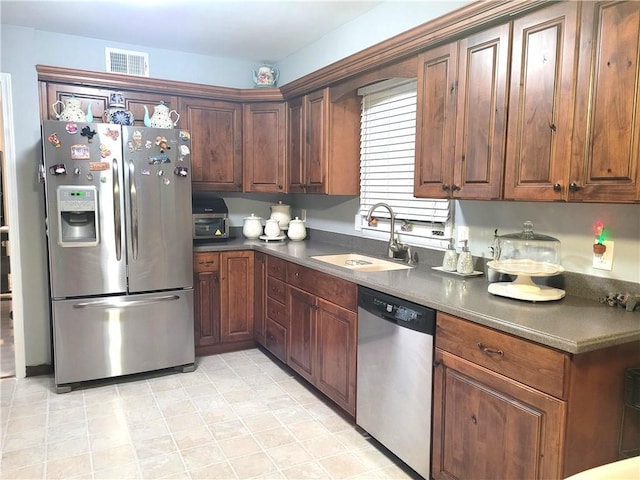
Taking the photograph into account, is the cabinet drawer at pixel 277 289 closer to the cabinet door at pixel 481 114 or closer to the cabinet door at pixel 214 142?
the cabinet door at pixel 214 142

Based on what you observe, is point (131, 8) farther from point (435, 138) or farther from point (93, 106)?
point (435, 138)

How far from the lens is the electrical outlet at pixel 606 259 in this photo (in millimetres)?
1930

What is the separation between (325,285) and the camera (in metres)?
2.86

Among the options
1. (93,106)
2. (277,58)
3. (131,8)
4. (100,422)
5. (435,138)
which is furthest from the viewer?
(277,58)

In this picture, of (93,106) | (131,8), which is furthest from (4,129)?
(131,8)

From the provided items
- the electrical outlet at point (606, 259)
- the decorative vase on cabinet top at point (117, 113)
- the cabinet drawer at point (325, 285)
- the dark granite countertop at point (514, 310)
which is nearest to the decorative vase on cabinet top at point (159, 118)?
the decorative vase on cabinet top at point (117, 113)

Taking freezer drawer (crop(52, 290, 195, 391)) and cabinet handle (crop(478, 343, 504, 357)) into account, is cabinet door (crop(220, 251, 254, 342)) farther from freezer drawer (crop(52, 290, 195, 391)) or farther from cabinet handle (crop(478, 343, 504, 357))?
cabinet handle (crop(478, 343, 504, 357))

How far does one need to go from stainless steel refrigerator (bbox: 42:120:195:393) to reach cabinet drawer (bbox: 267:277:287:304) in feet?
2.06

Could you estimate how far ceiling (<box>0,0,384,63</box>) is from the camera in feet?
10.1

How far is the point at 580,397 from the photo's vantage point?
1.52 metres

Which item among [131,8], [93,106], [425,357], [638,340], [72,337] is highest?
[131,8]

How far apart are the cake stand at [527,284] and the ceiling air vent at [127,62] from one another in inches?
129

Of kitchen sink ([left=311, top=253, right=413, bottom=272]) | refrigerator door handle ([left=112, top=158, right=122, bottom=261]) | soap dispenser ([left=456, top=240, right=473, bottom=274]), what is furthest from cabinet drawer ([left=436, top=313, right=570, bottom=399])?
refrigerator door handle ([left=112, top=158, right=122, bottom=261])

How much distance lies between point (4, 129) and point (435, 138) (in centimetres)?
296
